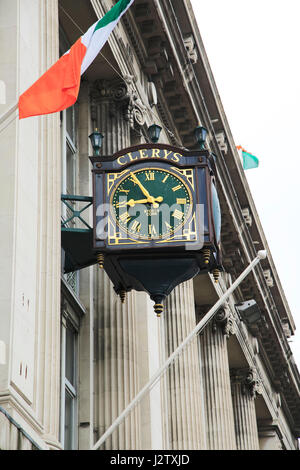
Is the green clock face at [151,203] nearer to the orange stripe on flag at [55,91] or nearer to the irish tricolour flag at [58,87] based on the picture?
the irish tricolour flag at [58,87]

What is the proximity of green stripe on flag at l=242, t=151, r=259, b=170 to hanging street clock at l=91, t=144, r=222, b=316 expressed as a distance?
2389 cm

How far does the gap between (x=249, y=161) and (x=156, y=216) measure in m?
25.1

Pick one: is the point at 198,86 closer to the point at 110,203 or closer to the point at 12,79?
the point at 110,203

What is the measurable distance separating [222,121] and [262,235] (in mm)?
6709

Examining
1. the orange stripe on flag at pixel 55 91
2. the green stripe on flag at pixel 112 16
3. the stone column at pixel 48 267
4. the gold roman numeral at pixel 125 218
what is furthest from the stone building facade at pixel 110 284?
the gold roman numeral at pixel 125 218

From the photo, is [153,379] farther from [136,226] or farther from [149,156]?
[149,156]

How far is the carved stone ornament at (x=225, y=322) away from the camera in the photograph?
100 ft

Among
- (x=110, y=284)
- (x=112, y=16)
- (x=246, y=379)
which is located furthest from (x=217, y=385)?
(x=112, y=16)

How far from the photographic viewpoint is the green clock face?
1678cm

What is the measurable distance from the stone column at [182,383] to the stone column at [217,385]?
150 inches

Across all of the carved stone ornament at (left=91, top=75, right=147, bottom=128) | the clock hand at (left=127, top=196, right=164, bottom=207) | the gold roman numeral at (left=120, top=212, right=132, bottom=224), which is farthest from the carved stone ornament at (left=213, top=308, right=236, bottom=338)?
the gold roman numeral at (left=120, top=212, right=132, bottom=224)
